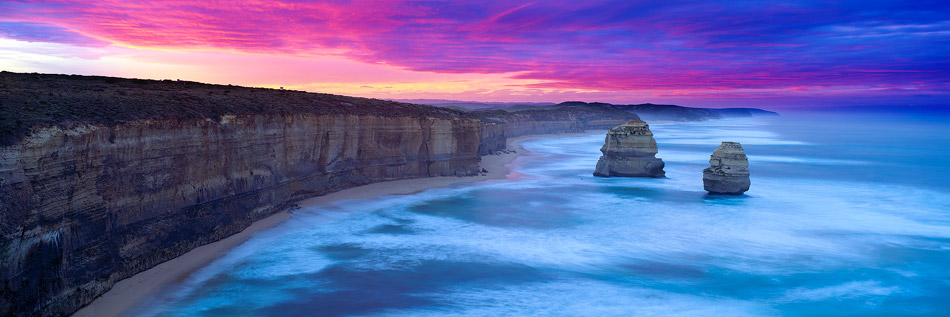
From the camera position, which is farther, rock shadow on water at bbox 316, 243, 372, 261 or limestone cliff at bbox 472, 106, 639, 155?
limestone cliff at bbox 472, 106, 639, 155

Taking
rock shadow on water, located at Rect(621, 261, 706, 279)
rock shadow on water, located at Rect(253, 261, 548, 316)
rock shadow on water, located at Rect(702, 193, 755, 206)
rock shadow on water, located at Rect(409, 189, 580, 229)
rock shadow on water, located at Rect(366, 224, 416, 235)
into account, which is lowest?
rock shadow on water, located at Rect(253, 261, 548, 316)

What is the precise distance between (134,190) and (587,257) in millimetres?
13791

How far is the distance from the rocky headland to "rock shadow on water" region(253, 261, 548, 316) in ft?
14.5

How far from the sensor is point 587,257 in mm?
20391

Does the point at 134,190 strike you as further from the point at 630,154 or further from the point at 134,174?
the point at 630,154

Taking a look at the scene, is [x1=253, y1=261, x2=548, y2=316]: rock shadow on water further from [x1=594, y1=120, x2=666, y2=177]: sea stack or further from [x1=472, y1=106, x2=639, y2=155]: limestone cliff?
[x1=472, y1=106, x2=639, y2=155]: limestone cliff

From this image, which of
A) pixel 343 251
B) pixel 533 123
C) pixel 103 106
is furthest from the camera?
pixel 533 123

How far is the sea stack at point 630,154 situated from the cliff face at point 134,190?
16.6 meters

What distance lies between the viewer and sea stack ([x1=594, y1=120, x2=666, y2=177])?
3638 centimetres

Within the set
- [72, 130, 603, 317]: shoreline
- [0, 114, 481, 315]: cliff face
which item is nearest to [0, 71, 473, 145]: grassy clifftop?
[0, 114, 481, 315]: cliff face

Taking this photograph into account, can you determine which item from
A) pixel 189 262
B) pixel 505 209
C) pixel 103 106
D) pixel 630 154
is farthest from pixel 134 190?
pixel 630 154

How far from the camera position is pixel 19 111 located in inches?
582

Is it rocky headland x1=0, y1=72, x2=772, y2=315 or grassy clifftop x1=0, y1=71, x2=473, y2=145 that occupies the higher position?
grassy clifftop x1=0, y1=71, x2=473, y2=145

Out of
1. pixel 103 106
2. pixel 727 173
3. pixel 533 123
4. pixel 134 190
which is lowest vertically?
pixel 134 190
